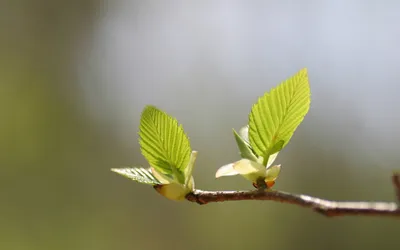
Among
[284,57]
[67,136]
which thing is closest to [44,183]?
[67,136]

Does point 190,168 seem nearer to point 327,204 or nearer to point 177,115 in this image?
point 327,204

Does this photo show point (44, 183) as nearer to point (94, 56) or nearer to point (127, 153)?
point (127, 153)

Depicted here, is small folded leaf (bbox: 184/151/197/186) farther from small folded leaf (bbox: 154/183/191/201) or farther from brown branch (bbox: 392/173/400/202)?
brown branch (bbox: 392/173/400/202)

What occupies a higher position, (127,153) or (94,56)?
(94,56)

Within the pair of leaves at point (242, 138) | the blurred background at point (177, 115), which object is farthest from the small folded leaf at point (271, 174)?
the blurred background at point (177, 115)

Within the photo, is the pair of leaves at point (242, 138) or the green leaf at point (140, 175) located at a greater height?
the pair of leaves at point (242, 138)

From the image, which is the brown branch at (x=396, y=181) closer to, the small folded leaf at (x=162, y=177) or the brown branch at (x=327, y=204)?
the brown branch at (x=327, y=204)
